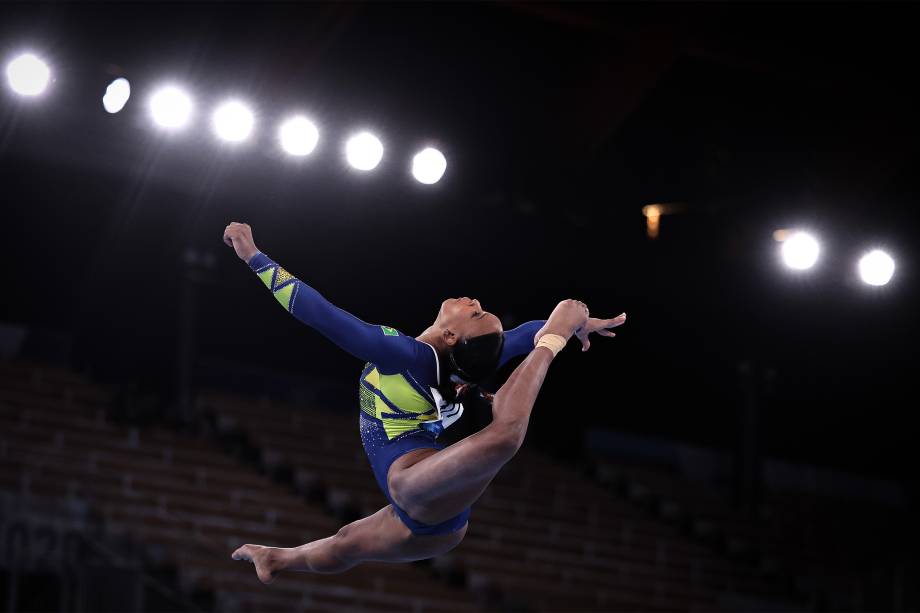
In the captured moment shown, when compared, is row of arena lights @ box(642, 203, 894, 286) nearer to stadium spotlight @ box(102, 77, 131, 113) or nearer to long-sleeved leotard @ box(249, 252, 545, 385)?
stadium spotlight @ box(102, 77, 131, 113)

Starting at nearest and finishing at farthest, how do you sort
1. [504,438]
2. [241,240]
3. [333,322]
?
1. [504,438]
2. [333,322]
3. [241,240]

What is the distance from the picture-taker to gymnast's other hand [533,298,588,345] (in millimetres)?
4129

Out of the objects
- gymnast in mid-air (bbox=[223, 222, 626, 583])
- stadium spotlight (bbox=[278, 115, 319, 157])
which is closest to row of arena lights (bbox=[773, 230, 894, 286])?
stadium spotlight (bbox=[278, 115, 319, 157])

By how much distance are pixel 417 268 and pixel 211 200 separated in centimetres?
312

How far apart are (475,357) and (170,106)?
5.78 metres

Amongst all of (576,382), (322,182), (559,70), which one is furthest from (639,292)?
(322,182)

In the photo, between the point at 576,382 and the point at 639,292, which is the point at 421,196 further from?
the point at 576,382

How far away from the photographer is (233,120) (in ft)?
30.6

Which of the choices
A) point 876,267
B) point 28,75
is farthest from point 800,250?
point 28,75

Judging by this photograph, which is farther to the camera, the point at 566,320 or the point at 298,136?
the point at 298,136

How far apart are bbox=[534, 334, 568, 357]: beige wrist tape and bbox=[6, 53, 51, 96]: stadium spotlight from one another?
19.4 ft

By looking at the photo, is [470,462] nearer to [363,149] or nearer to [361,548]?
[361,548]

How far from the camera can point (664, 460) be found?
16.5 metres

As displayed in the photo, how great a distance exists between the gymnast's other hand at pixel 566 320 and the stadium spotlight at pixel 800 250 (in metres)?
6.85
